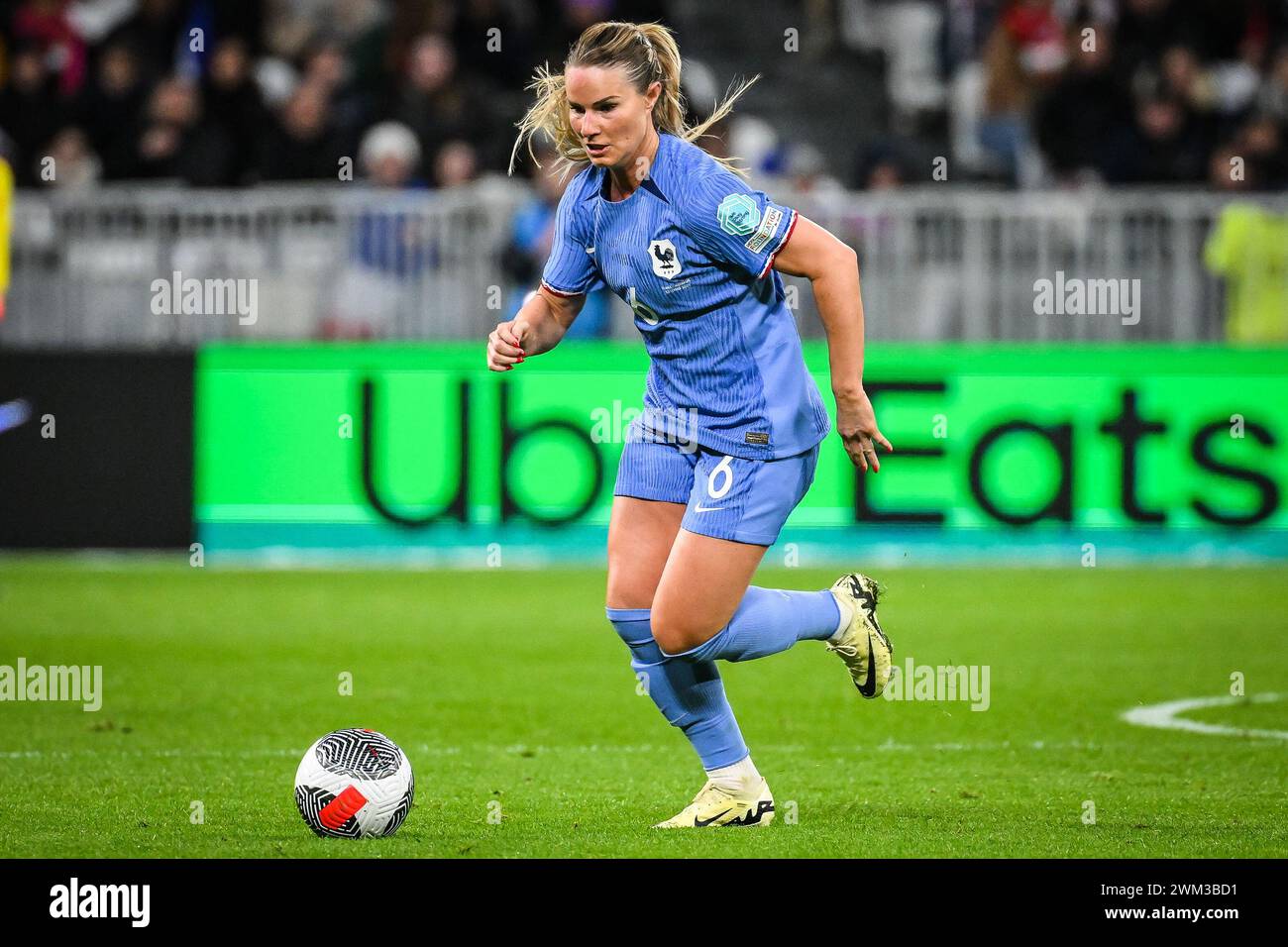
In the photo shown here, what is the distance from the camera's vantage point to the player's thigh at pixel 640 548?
253 inches

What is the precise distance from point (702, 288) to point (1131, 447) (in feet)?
28.6

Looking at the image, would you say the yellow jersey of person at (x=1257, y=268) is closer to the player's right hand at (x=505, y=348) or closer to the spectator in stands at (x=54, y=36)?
the spectator in stands at (x=54, y=36)

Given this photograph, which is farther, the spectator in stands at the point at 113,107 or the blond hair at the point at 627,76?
the spectator in stands at the point at 113,107

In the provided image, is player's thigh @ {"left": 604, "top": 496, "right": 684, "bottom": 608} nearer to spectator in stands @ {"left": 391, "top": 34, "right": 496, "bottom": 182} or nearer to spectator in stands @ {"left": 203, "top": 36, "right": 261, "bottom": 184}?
spectator in stands @ {"left": 203, "top": 36, "right": 261, "bottom": 184}

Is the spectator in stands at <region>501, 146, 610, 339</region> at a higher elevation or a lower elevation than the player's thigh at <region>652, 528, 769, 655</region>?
higher

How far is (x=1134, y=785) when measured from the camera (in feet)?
23.9

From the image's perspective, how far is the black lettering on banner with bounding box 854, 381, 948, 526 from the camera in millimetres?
14242

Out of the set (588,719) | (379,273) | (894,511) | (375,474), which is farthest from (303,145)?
(588,719)

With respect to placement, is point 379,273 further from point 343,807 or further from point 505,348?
point 343,807

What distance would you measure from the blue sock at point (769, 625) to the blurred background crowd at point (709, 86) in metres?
9.28

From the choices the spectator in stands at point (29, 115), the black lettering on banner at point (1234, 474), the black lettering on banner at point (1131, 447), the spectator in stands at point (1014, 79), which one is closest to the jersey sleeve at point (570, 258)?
the black lettering on banner at point (1131, 447)

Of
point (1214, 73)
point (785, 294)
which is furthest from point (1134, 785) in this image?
point (1214, 73)

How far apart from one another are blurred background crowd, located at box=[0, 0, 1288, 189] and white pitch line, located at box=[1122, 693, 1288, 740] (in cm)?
697

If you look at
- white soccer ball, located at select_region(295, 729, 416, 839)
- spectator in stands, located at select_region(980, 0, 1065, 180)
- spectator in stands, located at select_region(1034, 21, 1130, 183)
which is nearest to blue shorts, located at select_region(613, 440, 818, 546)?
white soccer ball, located at select_region(295, 729, 416, 839)
